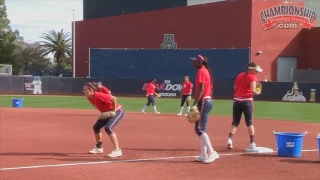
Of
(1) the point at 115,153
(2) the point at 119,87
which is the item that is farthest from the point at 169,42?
(1) the point at 115,153

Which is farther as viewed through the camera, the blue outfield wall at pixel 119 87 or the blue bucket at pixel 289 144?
the blue outfield wall at pixel 119 87

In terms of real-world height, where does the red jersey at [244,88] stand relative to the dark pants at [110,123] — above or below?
above

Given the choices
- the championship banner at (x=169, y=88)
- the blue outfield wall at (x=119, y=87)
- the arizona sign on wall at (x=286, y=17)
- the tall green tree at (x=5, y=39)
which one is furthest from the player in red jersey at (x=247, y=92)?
the tall green tree at (x=5, y=39)

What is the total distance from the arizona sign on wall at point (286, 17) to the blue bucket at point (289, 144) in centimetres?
3542

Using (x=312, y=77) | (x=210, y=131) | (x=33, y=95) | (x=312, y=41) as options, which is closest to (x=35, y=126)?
(x=210, y=131)

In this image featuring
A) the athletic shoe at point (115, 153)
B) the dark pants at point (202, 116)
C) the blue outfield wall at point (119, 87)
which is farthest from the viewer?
the blue outfield wall at point (119, 87)

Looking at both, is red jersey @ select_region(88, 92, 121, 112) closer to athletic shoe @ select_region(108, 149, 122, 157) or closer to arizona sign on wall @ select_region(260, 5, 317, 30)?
athletic shoe @ select_region(108, 149, 122, 157)

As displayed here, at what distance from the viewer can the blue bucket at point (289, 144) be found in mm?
10055

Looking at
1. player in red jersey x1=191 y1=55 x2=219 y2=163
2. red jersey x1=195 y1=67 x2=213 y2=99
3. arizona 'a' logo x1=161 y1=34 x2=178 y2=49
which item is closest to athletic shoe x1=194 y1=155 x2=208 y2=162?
player in red jersey x1=191 y1=55 x2=219 y2=163

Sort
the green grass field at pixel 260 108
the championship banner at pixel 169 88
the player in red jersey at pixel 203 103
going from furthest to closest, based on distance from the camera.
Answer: the championship banner at pixel 169 88 → the green grass field at pixel 260 108 → the player in red jersey at pixel 203 103

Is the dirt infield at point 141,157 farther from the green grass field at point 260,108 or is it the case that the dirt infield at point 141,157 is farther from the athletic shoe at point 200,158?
the green grass field at point 260,108

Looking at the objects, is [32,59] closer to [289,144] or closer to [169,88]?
[169,88]

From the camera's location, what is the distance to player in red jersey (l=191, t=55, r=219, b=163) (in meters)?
9.44

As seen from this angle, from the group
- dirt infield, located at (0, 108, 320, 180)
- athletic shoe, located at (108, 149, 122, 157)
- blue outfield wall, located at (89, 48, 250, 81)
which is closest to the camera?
dirt infield, located at (0, 108, 320, 180)
